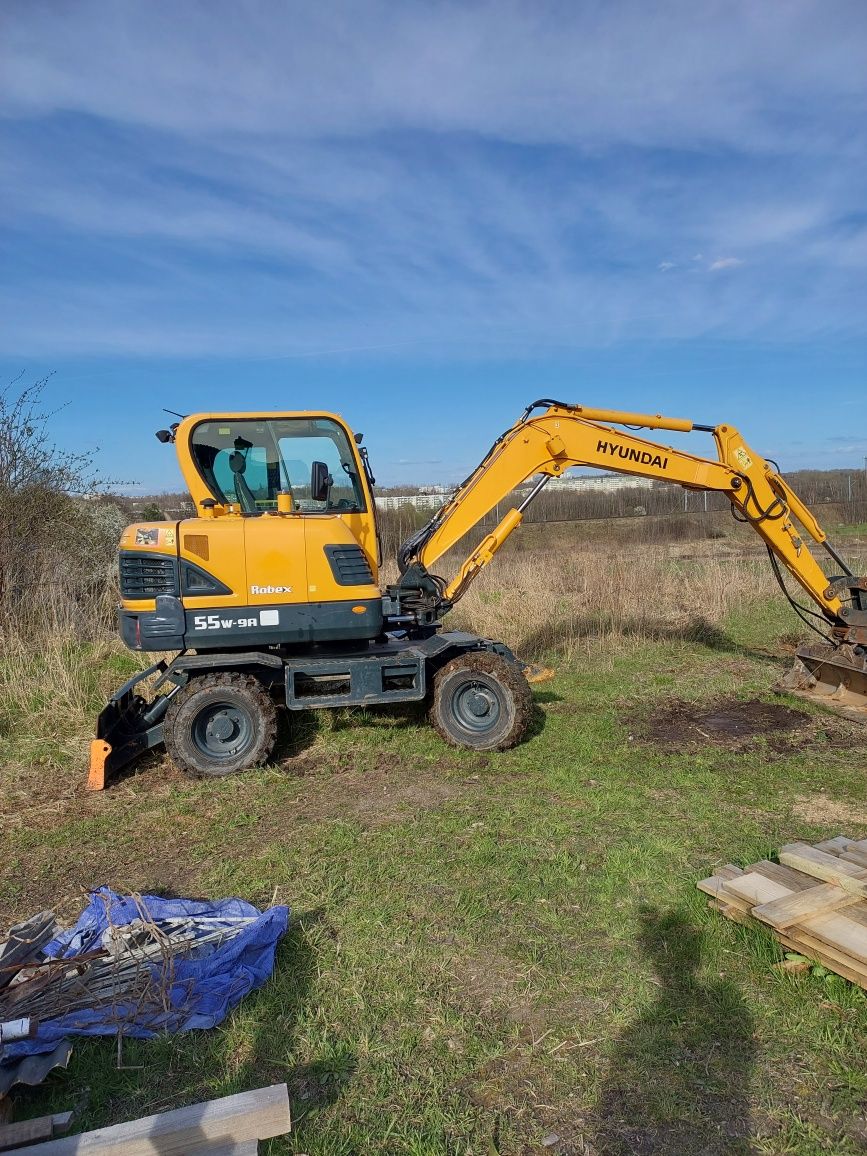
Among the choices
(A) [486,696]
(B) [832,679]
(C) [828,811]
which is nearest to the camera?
(C) [828,811]

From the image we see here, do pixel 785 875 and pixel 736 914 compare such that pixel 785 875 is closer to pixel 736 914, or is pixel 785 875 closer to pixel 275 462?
pixel 736 914

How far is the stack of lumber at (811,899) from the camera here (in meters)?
3.26

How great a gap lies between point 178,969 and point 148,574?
133 inches

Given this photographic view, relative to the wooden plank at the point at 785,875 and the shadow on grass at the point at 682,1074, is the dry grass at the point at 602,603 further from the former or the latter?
the shadow on grass at the point at 682,1074

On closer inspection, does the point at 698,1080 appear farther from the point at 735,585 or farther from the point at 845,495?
the point at 845,495

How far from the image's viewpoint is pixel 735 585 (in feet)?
43.9

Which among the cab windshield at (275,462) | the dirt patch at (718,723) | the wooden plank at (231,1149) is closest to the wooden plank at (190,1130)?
the wooden plank at (231,1149)

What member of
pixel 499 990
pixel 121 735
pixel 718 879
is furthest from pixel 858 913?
pixel 121 735

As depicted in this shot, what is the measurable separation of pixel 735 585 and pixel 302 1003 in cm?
1167

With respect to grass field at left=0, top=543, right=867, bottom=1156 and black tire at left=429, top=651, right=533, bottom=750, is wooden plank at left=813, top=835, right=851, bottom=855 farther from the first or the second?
black tire at left=429, top=651, right=533, bottom=750

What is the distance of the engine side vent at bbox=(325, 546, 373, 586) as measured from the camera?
628 cm

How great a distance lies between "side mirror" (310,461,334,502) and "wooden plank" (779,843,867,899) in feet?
13.8

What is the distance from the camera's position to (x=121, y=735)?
6480mm

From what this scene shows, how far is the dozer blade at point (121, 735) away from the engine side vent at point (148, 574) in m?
0.88
